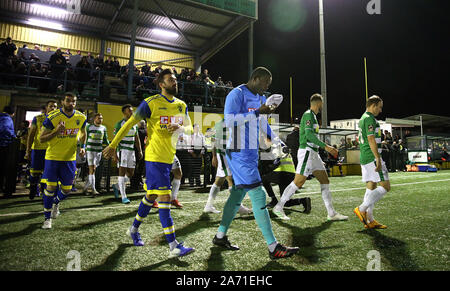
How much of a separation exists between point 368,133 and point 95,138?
723 cm

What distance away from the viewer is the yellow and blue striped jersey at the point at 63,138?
165 inches

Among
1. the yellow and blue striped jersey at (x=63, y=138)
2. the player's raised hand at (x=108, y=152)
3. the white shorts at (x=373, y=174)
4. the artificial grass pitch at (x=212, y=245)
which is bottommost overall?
the artificial grass pitch at (x=212, y=245)

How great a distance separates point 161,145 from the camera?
298cm

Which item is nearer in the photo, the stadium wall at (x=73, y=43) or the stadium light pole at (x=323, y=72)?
the stadium light pole at (x=323, y=72)

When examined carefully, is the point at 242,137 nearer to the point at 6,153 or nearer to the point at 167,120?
the point at 167,120

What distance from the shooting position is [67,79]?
13328 mm

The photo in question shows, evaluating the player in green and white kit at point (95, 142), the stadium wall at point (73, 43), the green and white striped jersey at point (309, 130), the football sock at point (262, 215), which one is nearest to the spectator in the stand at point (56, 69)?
the player in green and white kit at point (95, 142)

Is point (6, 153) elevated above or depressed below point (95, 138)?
below

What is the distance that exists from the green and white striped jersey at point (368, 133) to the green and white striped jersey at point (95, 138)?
6.88 m

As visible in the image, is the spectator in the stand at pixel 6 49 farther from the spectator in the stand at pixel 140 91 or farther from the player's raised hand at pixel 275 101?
the player's raised hand at pixel 275 101

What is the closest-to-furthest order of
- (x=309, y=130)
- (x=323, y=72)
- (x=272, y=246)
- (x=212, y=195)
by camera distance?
(x=272, y=246), (x=309, y=130), (x=212, y=195), (x=323, y=72)

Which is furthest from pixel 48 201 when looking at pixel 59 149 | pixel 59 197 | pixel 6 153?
pixel 6 153

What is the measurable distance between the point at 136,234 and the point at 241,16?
54.6 feet

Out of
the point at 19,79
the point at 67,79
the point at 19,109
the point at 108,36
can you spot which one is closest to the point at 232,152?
the point at 67,79
